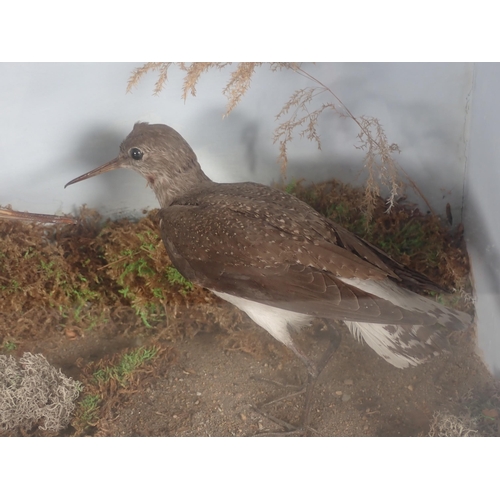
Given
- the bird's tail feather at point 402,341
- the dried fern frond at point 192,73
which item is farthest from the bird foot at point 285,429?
the dried fern frond at point 192,73

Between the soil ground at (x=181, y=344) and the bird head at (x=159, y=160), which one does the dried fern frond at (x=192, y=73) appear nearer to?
the bird head at (x=159, y=160)

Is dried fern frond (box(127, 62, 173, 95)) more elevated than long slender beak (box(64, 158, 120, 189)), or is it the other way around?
dried fern frond (box(127, 62, 173, 95))

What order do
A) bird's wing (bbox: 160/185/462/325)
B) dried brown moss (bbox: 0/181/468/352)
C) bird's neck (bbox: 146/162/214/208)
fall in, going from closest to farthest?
→ 1. bird's wing (bbox: 160/185/462/325)
2. dried brown moss (bbox: 0/181/468/352)
3. bird's neck (bbox: 146/162/214/208)

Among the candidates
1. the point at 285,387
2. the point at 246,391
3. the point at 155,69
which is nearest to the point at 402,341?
the point at 285,387

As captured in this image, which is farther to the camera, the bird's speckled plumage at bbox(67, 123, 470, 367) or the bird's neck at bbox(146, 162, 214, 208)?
the bird's neck at bbox(146, 162, 214, 208)

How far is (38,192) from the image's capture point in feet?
6.94

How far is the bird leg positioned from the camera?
203cm

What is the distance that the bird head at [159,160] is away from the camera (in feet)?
6.88

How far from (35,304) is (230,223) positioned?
77 centimetres

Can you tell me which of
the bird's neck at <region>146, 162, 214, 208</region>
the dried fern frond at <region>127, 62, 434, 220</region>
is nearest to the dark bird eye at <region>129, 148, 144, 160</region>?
the bird's neck at <region>146, 162, 214, 208</region>

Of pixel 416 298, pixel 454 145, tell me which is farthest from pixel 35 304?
pixel 454 145

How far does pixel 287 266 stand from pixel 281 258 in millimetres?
37

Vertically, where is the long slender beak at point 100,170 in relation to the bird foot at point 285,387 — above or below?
above

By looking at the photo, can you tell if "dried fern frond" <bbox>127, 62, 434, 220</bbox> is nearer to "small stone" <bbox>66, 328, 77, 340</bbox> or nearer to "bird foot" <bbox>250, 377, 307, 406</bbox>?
"bird foot" <bbox>250, 377, 307, 406</bbox>
